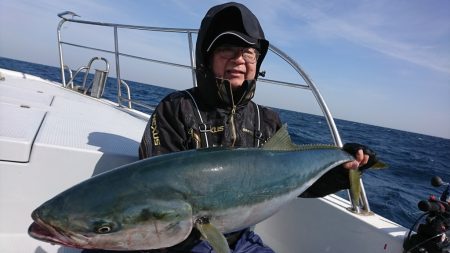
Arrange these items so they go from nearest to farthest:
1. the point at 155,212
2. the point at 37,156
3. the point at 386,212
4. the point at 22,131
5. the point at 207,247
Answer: the point at 155,212, the point at 207,247, the point at 37,156, the point at 22,131, the point at 386,212

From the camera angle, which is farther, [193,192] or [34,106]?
[34,106]

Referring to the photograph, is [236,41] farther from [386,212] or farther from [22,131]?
[386,212]

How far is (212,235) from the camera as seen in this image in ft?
5.07

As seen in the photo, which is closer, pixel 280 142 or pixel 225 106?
pixel 280 142

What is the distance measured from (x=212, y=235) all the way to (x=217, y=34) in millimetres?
1588

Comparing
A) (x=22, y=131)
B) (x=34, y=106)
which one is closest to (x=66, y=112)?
(x=34, y=106)

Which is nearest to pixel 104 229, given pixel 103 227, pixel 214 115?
pixel 103 227

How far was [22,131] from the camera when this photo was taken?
2.58 metres

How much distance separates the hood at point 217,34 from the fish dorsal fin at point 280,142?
620 millimetres

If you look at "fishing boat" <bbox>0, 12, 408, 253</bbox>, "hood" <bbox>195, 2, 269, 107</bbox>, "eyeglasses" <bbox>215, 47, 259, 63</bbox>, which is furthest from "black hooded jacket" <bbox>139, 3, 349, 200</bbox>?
"fishing boat" <bbox>0, 12, 408, 253</bbox>

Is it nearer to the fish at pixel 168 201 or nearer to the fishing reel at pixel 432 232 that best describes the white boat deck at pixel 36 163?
the fish at pixel 168 201

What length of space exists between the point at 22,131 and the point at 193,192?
1.73 meters

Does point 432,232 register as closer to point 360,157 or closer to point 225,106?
point 360,157

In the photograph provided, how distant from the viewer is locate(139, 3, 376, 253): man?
2362 millimetres
